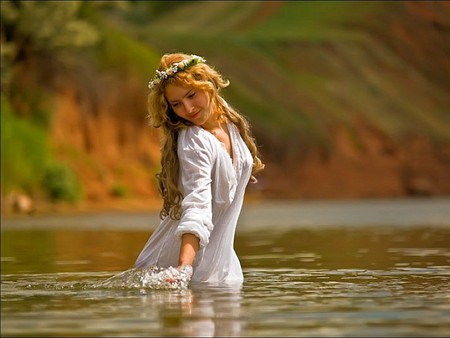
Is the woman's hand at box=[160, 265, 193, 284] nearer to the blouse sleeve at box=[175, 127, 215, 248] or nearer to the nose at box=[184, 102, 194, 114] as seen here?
the blouse sleeve at box=[175, 127, 215, 248]

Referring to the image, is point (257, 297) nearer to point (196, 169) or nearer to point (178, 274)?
point (178, 274)

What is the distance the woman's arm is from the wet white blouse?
0.14ft

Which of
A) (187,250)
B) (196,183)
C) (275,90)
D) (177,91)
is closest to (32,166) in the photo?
(177,91)

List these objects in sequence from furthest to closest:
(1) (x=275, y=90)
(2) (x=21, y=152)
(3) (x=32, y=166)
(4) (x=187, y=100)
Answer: (1) (x=275, y=90) → (3) (x=32, y=166) → (2) (x=21, y=152) → (4) (x=187, y=100)

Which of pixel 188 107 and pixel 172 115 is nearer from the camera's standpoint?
pixel 188 107

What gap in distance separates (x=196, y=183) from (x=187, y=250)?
388 millimetres

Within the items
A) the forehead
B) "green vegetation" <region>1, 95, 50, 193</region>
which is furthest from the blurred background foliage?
the forehead

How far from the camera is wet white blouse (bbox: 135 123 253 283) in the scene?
845 centimetres

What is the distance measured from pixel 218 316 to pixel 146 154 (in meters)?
46.9

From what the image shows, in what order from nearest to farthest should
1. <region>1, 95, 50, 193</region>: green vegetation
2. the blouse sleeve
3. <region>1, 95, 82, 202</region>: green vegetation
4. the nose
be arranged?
the blouse sleeve
the nose
<region>1, 95, 50, 193</region>: green vegetation
<region>1, 95, 82, 202</region>: green vegetation

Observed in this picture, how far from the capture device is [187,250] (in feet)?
27.5

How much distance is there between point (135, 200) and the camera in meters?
48.3

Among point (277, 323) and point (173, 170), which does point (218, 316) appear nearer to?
point (277, 323)

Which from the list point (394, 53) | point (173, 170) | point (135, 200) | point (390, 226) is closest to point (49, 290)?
point (173, 170)
